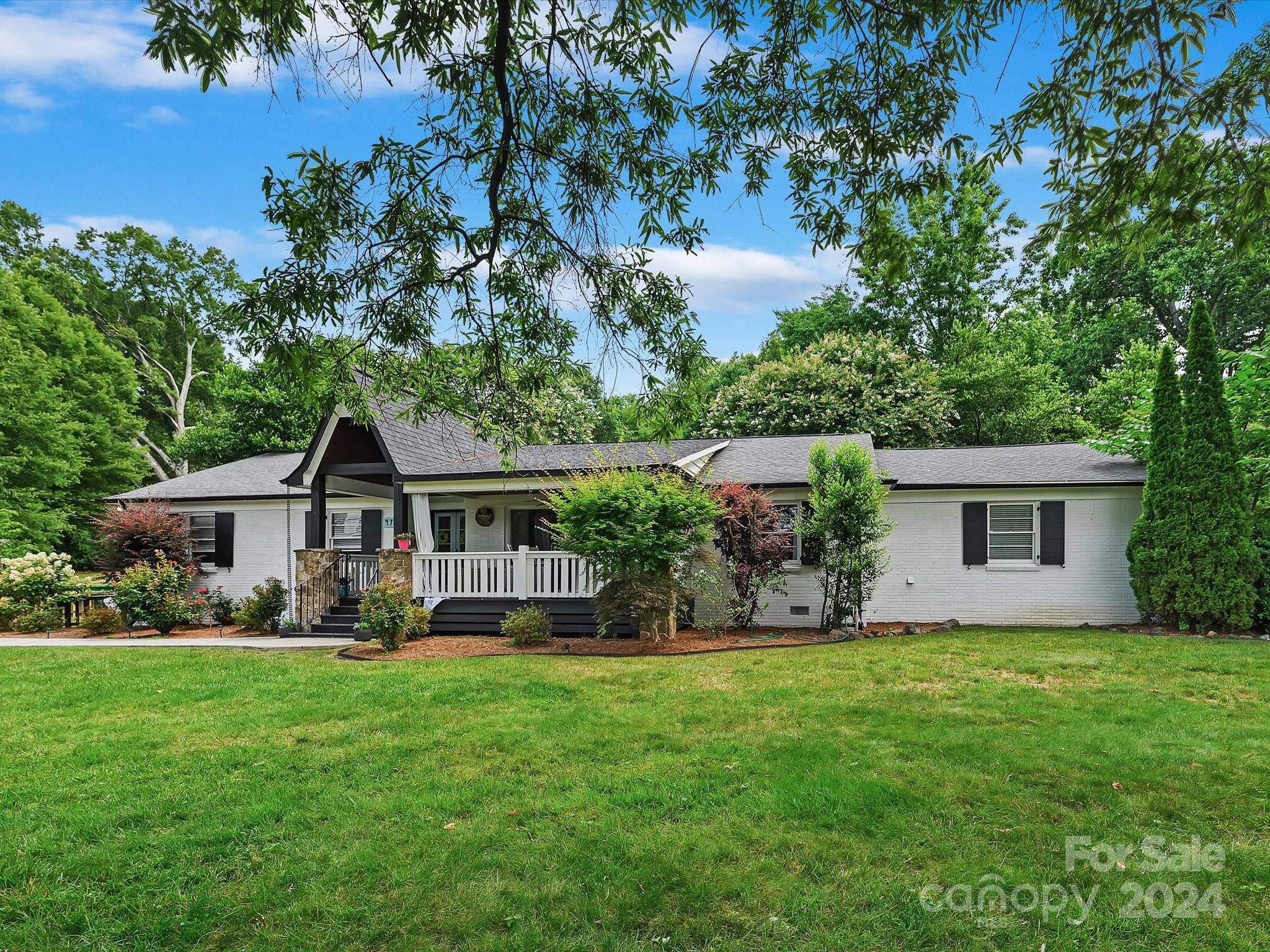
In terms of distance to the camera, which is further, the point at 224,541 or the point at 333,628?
the point at 224,541

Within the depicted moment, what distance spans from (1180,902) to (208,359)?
136 ft

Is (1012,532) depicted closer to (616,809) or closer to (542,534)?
(542,534)

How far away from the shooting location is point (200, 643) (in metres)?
11.6

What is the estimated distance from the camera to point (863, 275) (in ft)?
16.7

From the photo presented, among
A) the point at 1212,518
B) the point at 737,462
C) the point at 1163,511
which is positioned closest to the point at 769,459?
the point at 737,462

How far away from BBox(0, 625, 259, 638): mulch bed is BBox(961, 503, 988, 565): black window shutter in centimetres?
1398

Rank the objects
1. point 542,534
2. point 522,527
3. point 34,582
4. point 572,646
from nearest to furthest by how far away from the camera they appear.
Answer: point 572,646 → point 34,582 → point 542,534 → point 522,527

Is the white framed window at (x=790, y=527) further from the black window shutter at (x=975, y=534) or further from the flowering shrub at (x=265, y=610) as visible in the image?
the flowering shrub at (x=265, y=610)

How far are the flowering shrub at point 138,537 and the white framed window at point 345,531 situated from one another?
320 cm

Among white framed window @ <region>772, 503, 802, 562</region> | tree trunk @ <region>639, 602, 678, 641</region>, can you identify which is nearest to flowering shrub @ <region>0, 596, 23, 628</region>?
tree trunk @ <region>639, 602, 678, 641</region>

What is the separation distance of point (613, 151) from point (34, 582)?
1623 centimetres

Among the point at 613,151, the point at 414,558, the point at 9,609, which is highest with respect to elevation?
the point at 613,151

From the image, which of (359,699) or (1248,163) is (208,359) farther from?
(1248,163)

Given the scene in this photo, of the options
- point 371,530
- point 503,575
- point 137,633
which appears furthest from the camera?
point 371,530
